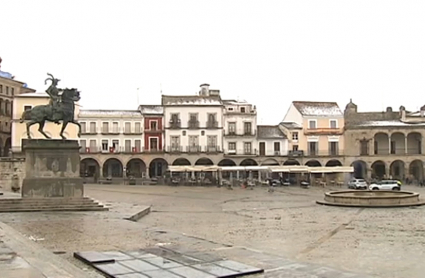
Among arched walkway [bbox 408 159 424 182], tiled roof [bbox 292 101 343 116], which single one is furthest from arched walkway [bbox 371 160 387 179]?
tiled roof [bbox 292 101 343 116]

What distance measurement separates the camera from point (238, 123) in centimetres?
5797

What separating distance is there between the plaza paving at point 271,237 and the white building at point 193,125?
3669cm

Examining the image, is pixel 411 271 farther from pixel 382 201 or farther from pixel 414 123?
pixel 414 123

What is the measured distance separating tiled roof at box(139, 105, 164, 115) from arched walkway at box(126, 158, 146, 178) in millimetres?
5701

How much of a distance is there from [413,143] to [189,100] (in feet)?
89.2

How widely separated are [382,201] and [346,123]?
127 feet

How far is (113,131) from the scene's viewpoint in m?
56.5

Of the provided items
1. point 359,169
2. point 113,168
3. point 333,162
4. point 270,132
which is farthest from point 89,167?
point 359,169

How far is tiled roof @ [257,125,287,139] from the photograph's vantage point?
5778 cm

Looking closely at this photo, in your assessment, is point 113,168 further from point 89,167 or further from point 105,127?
point 105,127

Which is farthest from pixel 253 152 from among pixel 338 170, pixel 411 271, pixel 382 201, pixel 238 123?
pixel 411 271

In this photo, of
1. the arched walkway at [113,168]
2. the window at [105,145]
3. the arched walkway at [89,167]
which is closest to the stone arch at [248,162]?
the arched walkway at [113,168]

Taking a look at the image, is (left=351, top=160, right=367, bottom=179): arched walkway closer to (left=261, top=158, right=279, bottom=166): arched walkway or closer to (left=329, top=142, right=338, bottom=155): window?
(left=329, top=142, right=338, bottom=155): window

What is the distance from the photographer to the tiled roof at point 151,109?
5755 centimetres
